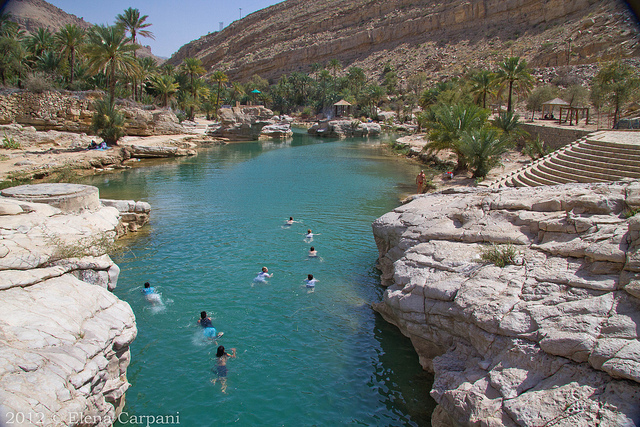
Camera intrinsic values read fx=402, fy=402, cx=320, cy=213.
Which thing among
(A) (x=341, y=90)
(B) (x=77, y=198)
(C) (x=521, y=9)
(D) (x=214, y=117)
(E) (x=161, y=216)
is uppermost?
(C) (x=521, y=9)

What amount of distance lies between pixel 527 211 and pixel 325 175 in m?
23.3

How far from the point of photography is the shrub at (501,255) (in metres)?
8.02

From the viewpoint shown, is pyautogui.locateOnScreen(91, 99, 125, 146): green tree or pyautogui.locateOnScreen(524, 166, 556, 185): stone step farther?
pyautogui.locateOnScreen(91, 99, 125, 146): green tree

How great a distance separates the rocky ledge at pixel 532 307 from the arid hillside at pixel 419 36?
175 feet

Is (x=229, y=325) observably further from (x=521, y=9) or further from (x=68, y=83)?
(x=521, y=9)

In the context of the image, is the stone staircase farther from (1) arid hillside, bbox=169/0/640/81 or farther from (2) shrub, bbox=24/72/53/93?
(2) shrub, bbox=24/72/53/93

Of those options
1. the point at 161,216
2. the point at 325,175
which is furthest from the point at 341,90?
the point at 161,216

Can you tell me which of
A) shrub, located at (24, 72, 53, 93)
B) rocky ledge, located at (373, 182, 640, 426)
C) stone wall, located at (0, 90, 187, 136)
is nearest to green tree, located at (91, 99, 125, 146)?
stone wall, located at (0, 90, 187, 136)

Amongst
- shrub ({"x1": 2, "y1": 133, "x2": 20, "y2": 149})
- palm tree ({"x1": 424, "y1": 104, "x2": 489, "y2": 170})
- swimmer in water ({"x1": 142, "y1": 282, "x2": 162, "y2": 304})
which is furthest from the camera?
shrub ({"x1": 2, "y1": 133, "x2": 20, "y2": 149})

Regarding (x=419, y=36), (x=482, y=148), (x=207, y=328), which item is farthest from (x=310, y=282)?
(x=419, y=36)

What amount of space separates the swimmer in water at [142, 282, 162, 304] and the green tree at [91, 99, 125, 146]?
28.9 m

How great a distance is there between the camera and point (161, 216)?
20219 millimetres

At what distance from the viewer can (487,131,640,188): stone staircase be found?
16.8m

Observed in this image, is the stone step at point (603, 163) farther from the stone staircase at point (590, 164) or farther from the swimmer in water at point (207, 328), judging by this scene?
the swimmer in water at point (207, 328)
